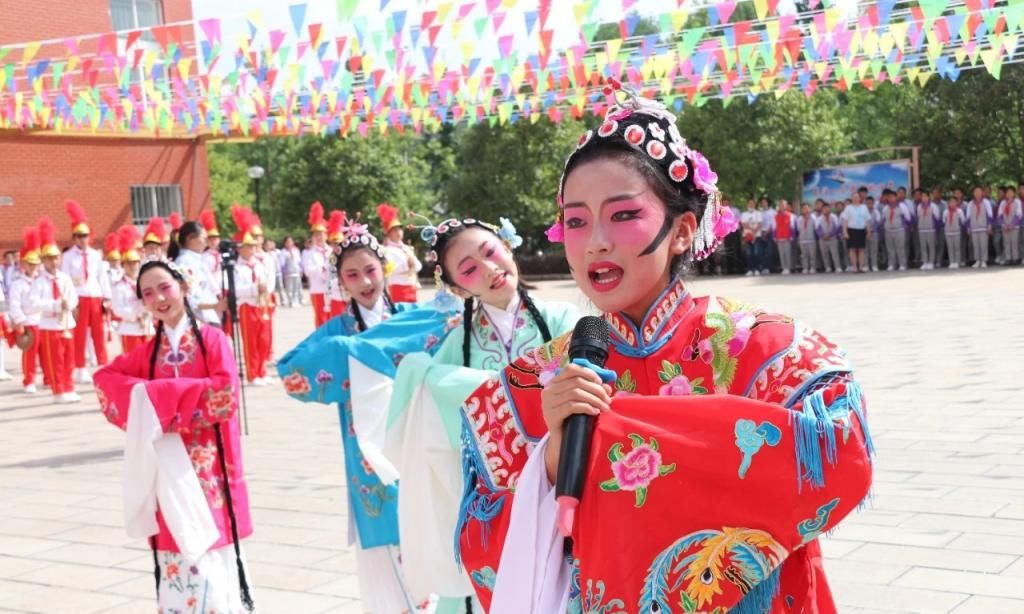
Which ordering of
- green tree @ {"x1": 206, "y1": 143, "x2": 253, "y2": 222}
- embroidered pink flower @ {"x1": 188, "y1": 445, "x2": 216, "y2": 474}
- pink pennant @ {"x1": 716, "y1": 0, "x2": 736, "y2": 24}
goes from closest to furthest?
embroidered pink flower @ {"x1": 188, "y1": 445, "x2": 216, "y2": 474} → pink pennant @ {"x1": 716, "y1": 0, "x2": 736, "y2": 24} → green tree @ {"x1": 206, "y1": 143, "x2": 253, "y2": 222}

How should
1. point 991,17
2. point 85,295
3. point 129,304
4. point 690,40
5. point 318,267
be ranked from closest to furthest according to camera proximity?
point 991,17 < point 690,40 < point 129,304 < point 85,295 < point 318,267

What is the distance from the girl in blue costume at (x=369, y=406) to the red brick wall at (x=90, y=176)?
21.2m

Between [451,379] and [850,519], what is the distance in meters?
2.75

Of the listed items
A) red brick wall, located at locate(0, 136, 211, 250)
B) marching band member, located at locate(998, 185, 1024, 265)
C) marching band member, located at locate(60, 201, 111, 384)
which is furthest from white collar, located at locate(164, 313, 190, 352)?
red brick wall, located at locate(0, 136, 211, 250)

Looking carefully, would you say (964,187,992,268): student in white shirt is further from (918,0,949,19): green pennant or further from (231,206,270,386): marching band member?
(918,0,949,19): green pennant

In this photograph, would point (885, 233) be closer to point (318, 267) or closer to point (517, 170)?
point (517, 170)

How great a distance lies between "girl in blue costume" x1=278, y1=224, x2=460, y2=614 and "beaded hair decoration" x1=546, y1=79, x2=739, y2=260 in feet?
8.16

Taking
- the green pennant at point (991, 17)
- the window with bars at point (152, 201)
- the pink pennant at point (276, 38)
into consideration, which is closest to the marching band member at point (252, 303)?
the pink pennant at point (276, 38)

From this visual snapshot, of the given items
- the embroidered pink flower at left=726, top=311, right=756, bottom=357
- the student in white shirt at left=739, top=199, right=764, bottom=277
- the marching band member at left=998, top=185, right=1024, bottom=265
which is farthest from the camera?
the student in white shirt at left=739, top=199, right=764, bottom=277

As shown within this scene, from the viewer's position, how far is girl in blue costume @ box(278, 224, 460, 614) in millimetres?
4805

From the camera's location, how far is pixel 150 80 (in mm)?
12969

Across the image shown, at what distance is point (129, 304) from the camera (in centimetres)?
1374

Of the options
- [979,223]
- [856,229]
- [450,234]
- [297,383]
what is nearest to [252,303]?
[297,383]

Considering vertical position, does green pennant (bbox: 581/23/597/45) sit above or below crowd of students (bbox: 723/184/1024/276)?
above
